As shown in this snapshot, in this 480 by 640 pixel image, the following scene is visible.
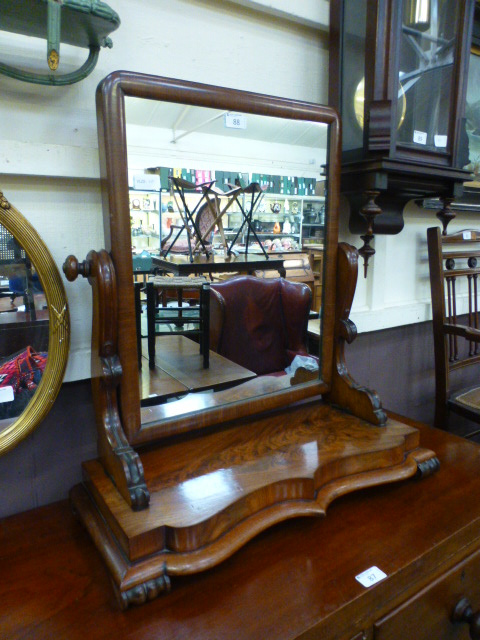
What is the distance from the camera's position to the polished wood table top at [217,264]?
912mm

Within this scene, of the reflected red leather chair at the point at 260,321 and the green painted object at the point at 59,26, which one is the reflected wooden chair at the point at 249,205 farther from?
the green painted object at the point at 59,26

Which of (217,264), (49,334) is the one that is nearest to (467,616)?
(217,264)

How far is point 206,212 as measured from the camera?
0.95 m

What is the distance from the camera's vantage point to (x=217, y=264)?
97 centimetres

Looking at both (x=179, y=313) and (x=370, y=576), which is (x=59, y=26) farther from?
(x=370, y=576)

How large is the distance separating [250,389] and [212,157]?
1.68 feet

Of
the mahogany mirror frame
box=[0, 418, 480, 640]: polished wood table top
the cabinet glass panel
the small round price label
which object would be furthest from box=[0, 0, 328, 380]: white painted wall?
the small round price label

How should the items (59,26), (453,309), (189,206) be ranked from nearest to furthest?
(59,26)
(189,206)
(453,309)

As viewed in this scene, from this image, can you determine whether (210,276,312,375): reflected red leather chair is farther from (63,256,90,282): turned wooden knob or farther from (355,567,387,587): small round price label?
(355,567,387,587): small round price label

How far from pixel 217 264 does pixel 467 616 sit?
0.84 meters

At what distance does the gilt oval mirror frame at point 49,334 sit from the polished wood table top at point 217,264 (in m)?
0.19

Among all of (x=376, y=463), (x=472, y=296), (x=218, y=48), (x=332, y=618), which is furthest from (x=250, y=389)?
(x=472, y=296)

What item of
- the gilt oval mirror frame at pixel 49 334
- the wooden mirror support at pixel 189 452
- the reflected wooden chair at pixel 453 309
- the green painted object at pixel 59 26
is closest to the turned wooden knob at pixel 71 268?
the wooden mirror support at pixel 189 452

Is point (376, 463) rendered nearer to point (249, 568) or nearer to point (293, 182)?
point (249, 568)
